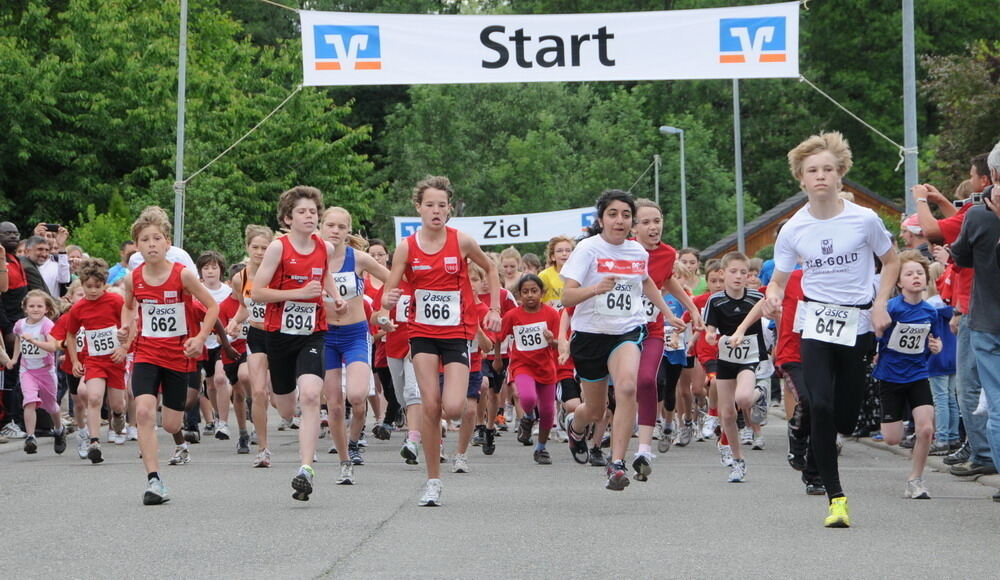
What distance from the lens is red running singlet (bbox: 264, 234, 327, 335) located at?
1083 cm

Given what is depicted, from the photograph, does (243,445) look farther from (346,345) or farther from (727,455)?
(727,455)

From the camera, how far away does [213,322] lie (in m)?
10.9

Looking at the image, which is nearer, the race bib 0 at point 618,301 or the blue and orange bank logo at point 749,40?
the race bib 0 at point 618,301

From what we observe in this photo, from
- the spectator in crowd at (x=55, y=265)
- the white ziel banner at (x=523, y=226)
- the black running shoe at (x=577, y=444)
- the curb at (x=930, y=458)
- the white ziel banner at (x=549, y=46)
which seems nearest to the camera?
the curb at (x=930, y=458)

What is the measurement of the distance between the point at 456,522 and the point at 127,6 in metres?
42.1

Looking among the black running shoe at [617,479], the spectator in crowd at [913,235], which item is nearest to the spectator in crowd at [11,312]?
the black running shoe at [617,479]

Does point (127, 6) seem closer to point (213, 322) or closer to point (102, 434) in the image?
point (102, 434)

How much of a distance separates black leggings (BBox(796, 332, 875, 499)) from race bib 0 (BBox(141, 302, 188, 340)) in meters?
4.35

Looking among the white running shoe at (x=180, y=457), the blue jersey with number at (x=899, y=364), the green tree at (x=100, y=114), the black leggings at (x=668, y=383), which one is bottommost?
the white running shoe at (x=180, y=457)

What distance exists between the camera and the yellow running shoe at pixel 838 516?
889 cm

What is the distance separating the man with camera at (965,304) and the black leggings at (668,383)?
2.84m

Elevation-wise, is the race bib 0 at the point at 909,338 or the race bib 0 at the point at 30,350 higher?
the race bib 0 at the point at 909,338

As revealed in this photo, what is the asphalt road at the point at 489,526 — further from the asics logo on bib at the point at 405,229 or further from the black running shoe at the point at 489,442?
the asics logo on bib at the point at 405,229

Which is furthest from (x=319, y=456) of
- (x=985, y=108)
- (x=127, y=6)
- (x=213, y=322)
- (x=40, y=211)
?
(x=127, y=6)
